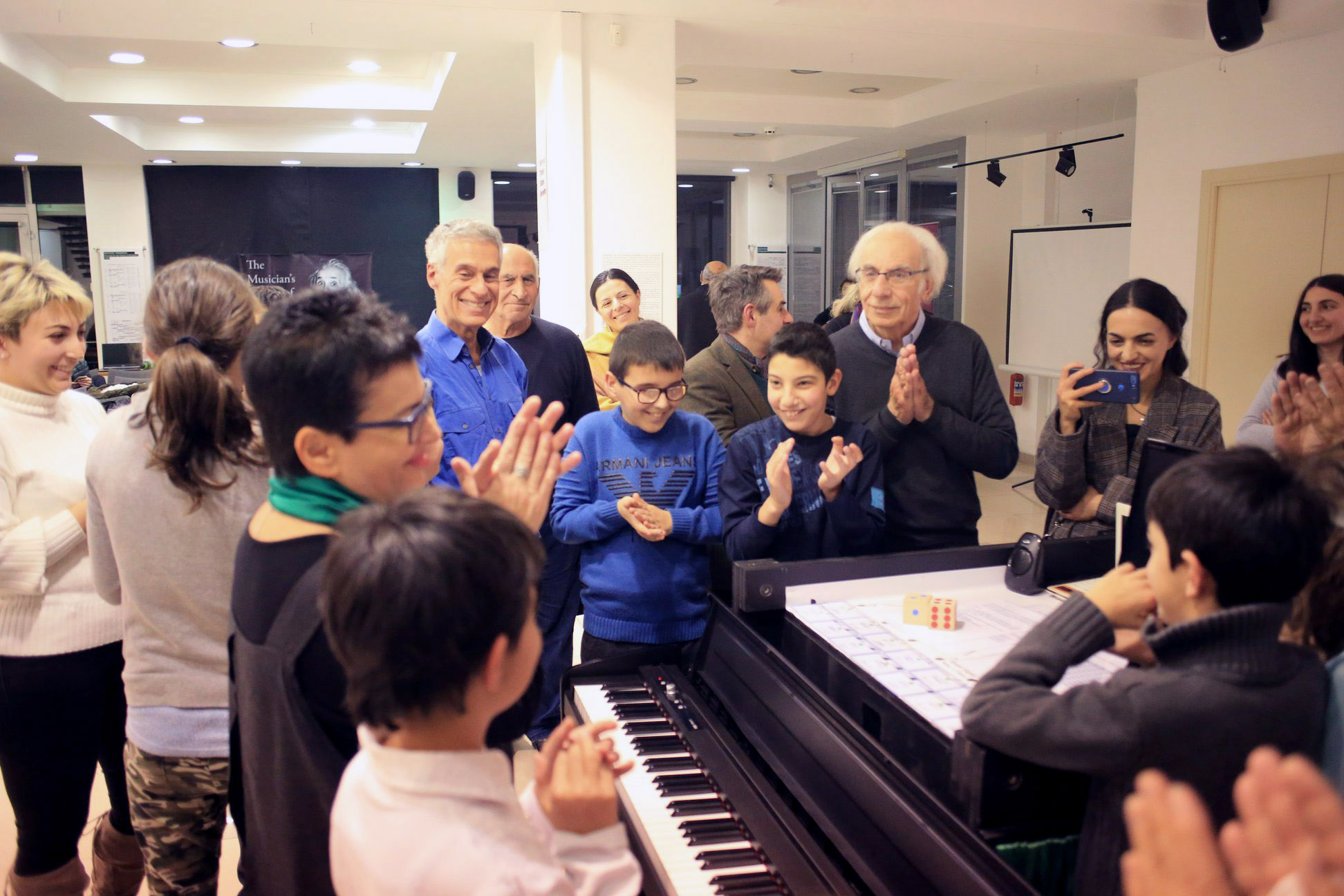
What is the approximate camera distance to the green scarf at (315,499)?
3.44 feet

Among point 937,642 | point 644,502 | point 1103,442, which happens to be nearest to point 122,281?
point 644,502

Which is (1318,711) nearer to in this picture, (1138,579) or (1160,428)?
(1138,579)

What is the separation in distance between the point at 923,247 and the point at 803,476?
79cm

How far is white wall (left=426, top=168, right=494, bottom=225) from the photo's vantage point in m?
9.92

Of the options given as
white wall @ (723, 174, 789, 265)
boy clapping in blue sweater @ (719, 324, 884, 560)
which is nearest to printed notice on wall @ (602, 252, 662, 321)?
boy clapping in blue sweater @ (719, 324, 884, 560)

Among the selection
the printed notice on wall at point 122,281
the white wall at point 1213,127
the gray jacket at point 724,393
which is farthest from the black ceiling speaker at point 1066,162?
the printed notice on wall at point 122,281

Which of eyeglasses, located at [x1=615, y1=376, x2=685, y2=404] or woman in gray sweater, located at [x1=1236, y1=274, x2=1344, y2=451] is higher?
woman in gray sweater, located at [x1=1236, y1=274, x2=1344, y2=451]

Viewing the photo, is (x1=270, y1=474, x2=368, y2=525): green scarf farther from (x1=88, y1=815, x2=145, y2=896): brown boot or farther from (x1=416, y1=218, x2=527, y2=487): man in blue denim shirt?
(x1=88, y1=815, x2=145, y2=896): brown boot

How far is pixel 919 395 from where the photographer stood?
2174mm

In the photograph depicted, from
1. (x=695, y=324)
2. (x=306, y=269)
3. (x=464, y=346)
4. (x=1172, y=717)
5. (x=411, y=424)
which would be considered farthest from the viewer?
(x=306, y=269)

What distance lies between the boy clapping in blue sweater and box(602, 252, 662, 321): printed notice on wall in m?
2.41

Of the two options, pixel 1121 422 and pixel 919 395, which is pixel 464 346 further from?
pixel 1121 422

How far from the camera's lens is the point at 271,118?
7738 millimetres

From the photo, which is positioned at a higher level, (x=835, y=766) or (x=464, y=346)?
(x=464, y=346)
